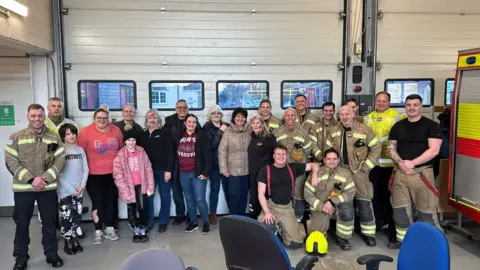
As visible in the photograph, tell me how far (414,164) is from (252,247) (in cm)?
278

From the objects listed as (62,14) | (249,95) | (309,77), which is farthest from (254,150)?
(62,14)

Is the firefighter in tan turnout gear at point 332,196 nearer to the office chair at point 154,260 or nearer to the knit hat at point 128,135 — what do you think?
the knit hat at point 128,135

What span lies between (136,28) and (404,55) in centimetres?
425

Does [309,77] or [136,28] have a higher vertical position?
[136,28]

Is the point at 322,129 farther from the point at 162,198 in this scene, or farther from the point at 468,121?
the point at 162,198

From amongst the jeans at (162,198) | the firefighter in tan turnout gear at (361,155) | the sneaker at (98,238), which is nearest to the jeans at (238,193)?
the jeans at (162,198)

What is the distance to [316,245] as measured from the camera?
4176 mm

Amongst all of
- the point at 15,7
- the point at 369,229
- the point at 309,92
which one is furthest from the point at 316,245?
the point at 15,7

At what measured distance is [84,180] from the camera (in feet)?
14.0

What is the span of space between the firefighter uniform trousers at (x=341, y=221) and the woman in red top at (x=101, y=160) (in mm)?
2612

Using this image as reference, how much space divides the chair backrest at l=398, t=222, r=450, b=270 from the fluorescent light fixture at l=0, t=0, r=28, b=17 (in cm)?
438

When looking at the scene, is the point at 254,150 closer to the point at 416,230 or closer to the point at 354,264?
the point at 354,264

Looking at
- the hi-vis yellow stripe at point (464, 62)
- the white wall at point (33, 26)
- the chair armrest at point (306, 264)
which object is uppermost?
the white wall at point (33, 26)

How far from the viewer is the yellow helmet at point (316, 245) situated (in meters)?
4.17
